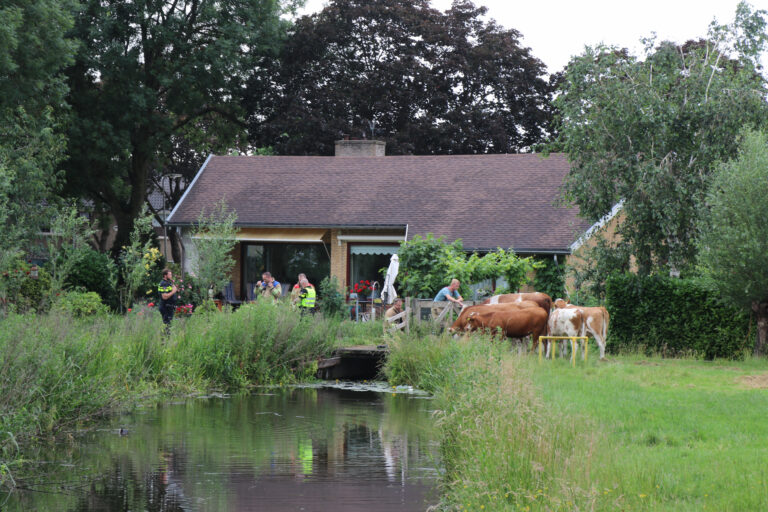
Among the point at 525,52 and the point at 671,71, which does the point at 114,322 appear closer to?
the point at 671,71

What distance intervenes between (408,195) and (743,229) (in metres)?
14.9

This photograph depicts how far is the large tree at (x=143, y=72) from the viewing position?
35.4m

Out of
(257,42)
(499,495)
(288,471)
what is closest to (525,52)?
(257,42)

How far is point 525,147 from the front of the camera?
1682 inches

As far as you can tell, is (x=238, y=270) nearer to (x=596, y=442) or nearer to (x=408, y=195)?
(x=408, y=195)

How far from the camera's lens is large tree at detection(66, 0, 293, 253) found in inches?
1393

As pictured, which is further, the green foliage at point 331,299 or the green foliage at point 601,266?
the green foliage at point 331,299

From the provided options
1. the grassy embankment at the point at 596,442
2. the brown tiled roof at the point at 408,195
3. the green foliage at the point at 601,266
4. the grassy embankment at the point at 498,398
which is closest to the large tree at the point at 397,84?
the brown tiled roof at the point at 408,195

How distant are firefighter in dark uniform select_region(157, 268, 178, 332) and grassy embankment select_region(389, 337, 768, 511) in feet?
28.9

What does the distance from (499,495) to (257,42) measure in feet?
105

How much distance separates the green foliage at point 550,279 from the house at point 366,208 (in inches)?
36.5

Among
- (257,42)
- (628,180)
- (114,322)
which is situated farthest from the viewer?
(257,42)

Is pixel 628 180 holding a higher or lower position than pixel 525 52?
lower

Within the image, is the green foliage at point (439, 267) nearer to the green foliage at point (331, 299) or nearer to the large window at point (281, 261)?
the green foliage at point (331, 299)
